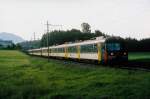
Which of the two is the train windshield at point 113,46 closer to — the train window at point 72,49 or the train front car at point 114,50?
the train front car at point 114,50

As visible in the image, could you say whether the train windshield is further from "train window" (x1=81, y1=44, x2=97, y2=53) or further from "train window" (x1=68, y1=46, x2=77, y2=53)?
"train window" (x1=68, y1=46, x2=77, y2=53)

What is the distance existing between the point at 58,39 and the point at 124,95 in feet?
316

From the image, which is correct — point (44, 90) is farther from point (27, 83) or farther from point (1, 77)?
point (1, 77)

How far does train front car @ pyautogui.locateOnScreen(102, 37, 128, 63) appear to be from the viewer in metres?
31.2

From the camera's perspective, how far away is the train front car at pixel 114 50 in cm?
3117

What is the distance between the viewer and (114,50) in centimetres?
3181

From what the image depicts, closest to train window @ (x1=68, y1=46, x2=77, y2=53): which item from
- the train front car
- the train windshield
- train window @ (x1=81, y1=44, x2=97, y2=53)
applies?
train window @ (x1=81, y1=44, x2=97, y2=53)

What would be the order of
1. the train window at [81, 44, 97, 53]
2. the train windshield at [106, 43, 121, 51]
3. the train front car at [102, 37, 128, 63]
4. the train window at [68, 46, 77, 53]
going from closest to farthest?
the train front car at [102, 37, 128, 63] → the train windshield at [106, 43, 121, 51] → the train window at [81, 44, 97, 53] → the train window at [68, 46, 77, 53]

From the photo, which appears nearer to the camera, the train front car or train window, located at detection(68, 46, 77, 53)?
the train front car

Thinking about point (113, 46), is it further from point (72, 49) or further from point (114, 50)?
point (72, 49)

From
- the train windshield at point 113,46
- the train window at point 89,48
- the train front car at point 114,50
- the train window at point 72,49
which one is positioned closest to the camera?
the train front car at point 114,50

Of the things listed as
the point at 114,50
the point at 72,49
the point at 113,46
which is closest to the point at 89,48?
the point at 113,46

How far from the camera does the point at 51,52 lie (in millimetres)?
66188

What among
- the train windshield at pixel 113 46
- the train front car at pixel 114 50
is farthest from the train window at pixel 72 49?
the train windshield at pixel 113 46
